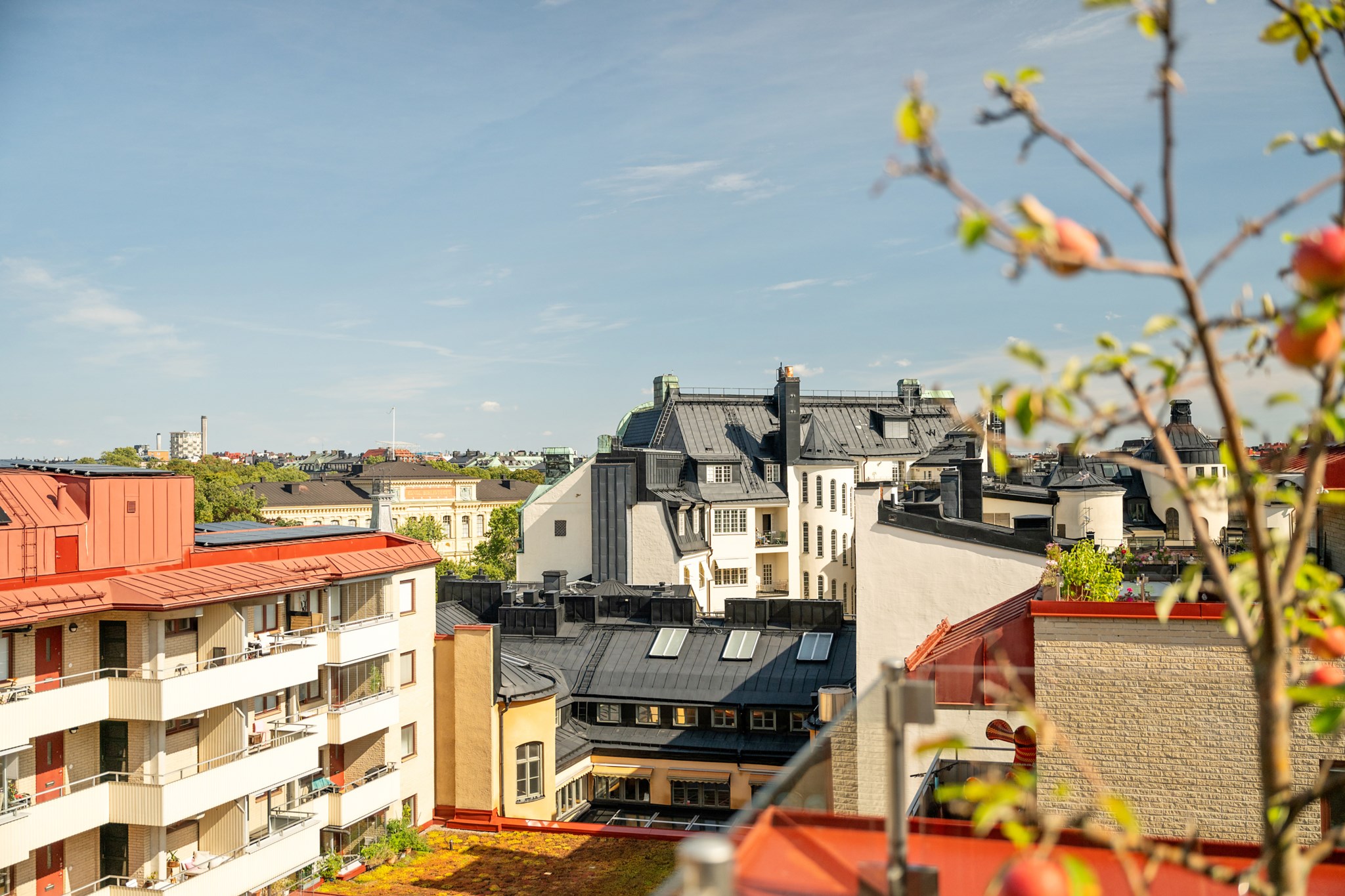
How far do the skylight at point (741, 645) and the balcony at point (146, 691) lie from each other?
1548cm

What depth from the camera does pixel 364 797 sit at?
92.8ft

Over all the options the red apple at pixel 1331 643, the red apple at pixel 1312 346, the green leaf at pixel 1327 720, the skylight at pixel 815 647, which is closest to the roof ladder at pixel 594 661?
the skylight at pixel 815 647

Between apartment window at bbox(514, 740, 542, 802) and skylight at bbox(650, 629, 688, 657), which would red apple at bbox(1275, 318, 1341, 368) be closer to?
apartment window at bbox(514, 740, 542, 802)

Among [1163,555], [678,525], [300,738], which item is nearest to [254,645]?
[300,738]

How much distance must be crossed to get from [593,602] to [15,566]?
22.4m

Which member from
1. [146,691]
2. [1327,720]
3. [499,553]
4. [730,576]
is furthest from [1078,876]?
[499,553]

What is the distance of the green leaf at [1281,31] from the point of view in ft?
13.3

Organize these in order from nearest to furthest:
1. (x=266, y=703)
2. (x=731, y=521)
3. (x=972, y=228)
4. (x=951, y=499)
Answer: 1. (x=972, y=228)
2. (x=266, y=703)
3. (x=951, y=499)
4. (x=731, y=521)

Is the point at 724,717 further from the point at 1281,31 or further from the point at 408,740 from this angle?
the point at 1281,31

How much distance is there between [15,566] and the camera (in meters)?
21.1

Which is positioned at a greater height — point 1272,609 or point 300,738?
point 1272,609

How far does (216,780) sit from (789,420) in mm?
51723

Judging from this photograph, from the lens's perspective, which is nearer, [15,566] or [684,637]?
[15,566]

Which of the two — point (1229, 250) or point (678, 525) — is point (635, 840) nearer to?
point (1229, 250)
